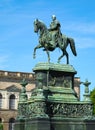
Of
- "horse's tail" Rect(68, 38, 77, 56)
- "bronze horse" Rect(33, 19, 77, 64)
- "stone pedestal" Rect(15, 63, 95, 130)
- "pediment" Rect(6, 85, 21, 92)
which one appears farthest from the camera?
"pediment" Rect(6, 85, 21, 92)

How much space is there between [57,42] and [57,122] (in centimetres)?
410

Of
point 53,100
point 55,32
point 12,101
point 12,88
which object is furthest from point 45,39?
point 12,101

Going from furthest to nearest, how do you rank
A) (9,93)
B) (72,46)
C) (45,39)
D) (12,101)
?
1. (12,101)
2. (9,93)
3. (72,46)
4. (45,39)

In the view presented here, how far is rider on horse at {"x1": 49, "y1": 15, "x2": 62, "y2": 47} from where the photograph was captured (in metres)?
24.2

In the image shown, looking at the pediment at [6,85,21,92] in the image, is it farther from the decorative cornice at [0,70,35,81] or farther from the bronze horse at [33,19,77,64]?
the bronze horse at [33,19,77,64]

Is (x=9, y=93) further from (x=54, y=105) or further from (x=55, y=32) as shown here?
(x=54, y=105)

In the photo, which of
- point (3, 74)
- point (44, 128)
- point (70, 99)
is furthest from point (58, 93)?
point (3, 74)

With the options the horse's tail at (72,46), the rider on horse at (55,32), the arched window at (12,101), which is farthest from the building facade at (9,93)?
the rider on horse at (55,32)

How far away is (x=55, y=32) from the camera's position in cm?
2433

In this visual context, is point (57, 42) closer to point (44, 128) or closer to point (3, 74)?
point (44, 128)

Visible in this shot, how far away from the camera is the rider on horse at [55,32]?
2417 centimetres

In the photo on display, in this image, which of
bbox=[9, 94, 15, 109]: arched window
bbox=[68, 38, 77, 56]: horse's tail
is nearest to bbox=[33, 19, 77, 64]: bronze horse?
bbox=[68, 38, 77, 56]: horse's tail

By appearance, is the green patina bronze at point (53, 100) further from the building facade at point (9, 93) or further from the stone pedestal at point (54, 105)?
the building facade at point (9, 93)

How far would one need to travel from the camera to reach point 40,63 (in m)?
23.7
